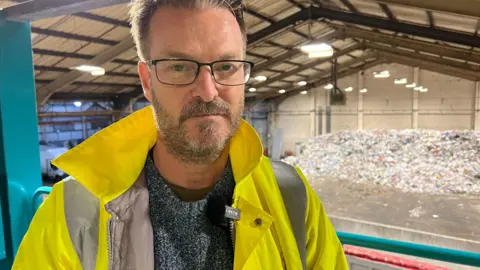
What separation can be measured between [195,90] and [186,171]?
11.0 inches

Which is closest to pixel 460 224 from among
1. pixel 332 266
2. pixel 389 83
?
pixel 332 266

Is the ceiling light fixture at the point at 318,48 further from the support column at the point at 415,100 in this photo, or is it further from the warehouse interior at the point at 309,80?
the support column at the point at 415,100

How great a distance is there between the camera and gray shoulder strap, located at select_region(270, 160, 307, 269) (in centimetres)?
99

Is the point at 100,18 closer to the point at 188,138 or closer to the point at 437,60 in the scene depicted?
the point at 188,138

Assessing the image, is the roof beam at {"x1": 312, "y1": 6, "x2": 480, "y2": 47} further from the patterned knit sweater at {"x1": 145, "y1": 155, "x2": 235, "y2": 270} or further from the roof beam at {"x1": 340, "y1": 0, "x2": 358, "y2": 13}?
the patterned knit sweater at {"x1": 145, "y1": 155, "x2": 235, "y2": 270}

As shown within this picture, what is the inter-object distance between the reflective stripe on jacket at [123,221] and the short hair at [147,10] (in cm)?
32

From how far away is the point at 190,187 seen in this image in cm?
110

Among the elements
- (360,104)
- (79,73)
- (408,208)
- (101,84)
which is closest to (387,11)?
(408,208)

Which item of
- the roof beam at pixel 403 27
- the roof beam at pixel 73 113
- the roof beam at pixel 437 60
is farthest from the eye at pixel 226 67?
the roof beam at pixel 437 60

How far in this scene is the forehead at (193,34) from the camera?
98cm

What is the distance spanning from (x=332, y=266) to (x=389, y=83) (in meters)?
19.2

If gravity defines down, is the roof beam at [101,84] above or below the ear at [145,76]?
above

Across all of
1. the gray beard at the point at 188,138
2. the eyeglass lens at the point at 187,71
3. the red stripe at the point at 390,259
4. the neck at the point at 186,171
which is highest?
the eyeglass lens at the point at 187,71

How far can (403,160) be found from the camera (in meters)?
9.52
